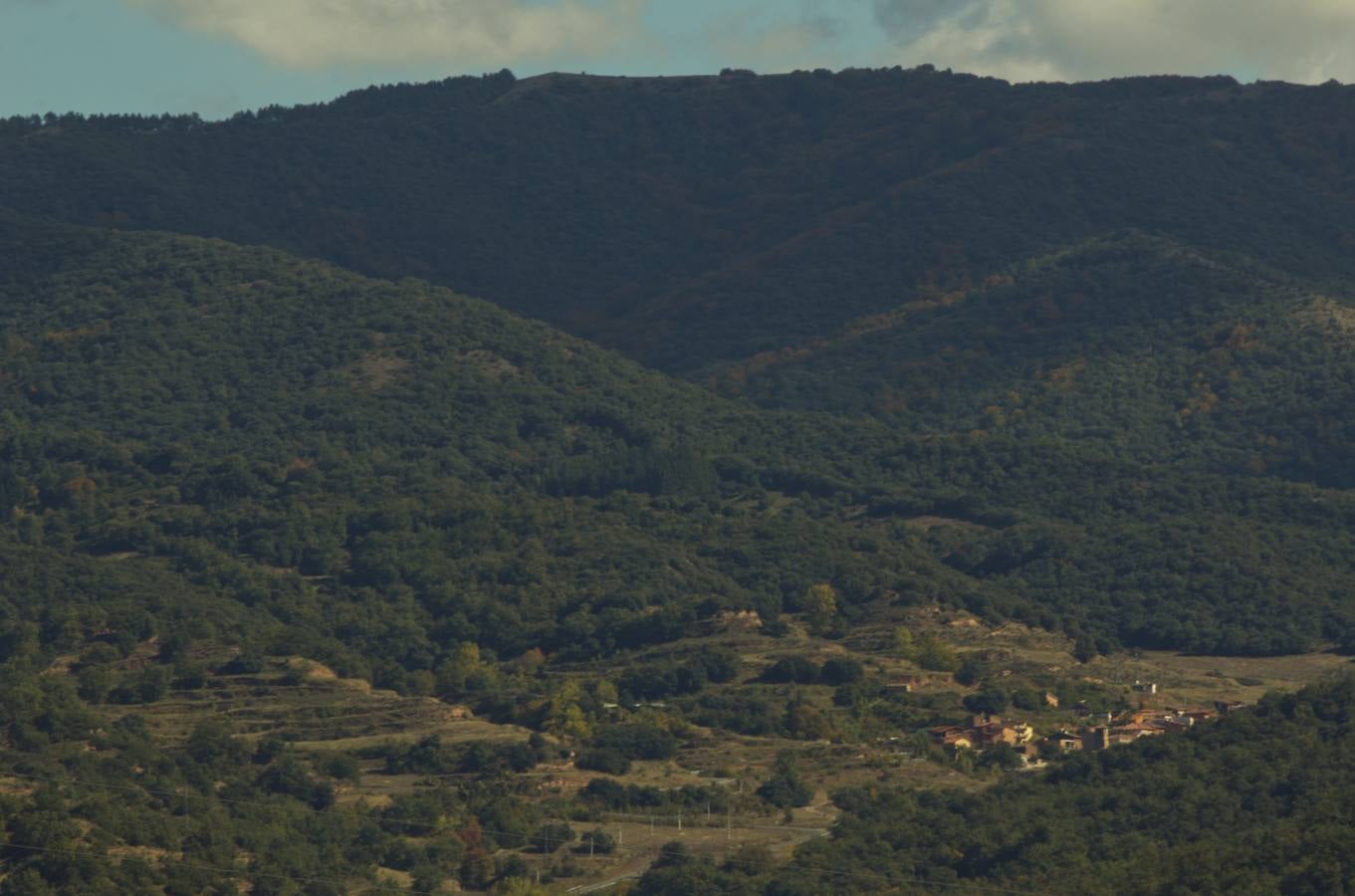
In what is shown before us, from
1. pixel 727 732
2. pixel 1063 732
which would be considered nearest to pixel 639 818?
pixel 727 732

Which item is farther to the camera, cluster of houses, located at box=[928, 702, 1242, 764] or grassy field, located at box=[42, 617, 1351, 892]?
cluster of houses, located at box=[928, 702, 1242, 764]

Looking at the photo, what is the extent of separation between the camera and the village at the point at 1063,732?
156 m

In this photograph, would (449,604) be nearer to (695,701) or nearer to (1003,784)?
(695,701)

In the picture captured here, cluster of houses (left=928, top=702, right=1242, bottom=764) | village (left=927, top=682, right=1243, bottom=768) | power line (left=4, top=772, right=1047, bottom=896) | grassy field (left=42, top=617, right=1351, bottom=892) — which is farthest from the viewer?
village (left=927, top=682, right=1243, bottom=768)

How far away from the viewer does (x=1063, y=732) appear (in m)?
163

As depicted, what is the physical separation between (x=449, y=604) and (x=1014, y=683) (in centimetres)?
3878

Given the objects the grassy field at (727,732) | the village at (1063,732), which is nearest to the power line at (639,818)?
the grassy field at (727,732)

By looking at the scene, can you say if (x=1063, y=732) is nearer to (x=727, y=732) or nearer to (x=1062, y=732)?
(x=1062, y=732)

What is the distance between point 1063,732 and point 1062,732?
0.43 feet

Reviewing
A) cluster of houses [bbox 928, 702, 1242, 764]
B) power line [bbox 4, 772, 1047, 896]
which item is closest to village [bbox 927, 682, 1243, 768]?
cluster of houses [bbox 928, 702, 1242, 764]

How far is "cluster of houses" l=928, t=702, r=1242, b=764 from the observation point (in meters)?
156

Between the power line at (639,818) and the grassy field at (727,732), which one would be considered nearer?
the power line at (639,818)

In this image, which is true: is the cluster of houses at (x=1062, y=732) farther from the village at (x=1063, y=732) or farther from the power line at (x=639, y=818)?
the power line at (x=639, y=818)

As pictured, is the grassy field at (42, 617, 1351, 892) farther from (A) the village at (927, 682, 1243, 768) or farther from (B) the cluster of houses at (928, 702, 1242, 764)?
(B) the cluster of houses at (928, 702, 1242, 764)
